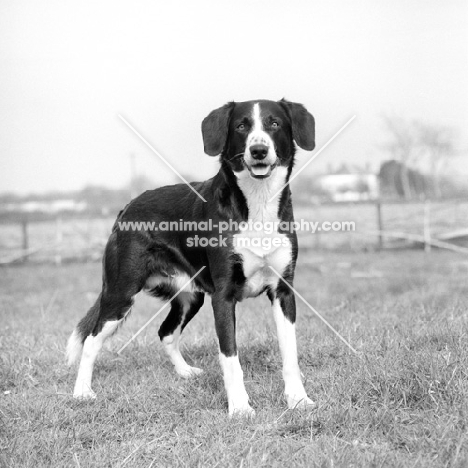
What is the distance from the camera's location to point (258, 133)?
12.2 feet

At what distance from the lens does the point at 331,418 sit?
10.5 feet

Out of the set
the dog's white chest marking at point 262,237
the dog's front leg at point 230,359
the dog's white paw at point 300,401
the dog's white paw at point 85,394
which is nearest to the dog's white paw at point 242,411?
the dog's front leg at point 230,359

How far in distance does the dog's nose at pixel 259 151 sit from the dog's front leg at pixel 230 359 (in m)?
0.89

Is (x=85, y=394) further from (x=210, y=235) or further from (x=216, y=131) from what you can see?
(x=216, y=131)

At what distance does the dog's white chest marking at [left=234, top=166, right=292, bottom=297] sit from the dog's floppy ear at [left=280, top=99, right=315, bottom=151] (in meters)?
0.22

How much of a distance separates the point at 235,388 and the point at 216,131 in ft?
5.27

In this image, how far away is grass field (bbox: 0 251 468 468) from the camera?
2955mm

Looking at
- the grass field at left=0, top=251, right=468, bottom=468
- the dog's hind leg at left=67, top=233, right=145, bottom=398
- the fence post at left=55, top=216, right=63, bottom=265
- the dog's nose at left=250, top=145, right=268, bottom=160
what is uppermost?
the dog's nose at left=250, top=145, right=268, bottom=160

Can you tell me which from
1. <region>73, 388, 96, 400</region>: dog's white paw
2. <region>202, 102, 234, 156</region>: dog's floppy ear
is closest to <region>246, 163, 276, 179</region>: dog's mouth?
<region>202, 102, 234, 156</region>: dog's floppy ear

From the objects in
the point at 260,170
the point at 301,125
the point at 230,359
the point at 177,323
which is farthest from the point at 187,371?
the point at 301,125

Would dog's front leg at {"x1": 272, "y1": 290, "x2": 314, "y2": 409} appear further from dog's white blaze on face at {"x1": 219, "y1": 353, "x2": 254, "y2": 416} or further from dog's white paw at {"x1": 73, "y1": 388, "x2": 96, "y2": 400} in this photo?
dog's white paw at {"x1": 73, "y1": 388, "x2": 96, "y2": 400}

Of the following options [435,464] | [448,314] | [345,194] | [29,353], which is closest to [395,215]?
[345,194]

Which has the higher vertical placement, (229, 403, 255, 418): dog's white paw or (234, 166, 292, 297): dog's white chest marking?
(234, 166, 292, 297): dog's white chest marking

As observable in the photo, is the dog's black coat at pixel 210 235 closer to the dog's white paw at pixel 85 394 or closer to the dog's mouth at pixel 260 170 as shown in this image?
the dog's mouth at pixel 260 170
